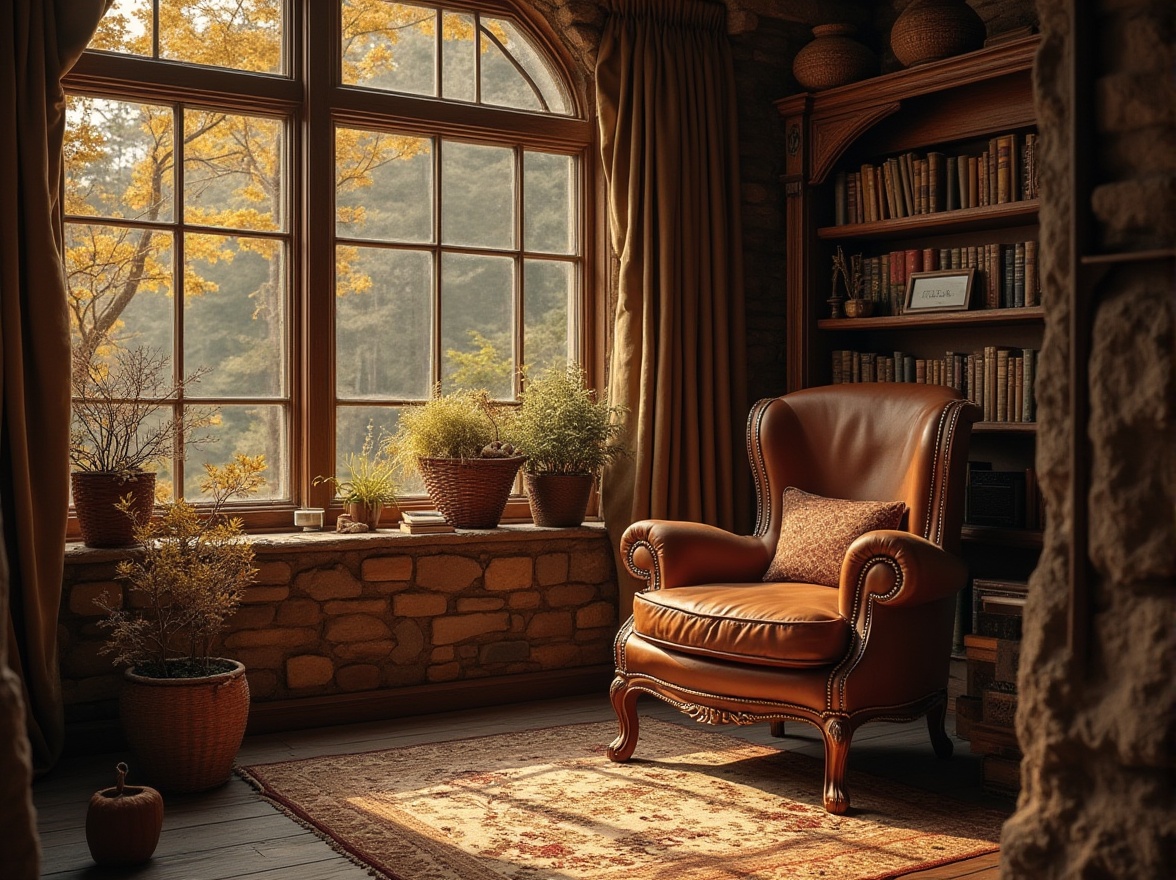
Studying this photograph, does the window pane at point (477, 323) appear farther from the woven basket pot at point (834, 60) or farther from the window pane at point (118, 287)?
the woven basket pot at point (834, 60)

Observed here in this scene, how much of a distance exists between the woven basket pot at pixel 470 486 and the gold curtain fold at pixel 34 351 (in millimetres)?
1289

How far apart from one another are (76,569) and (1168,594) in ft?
10.2

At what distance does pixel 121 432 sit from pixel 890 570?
2.37 m

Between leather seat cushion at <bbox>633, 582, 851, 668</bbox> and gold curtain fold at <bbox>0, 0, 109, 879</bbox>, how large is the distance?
1.71m

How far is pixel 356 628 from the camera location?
4117 millimetres

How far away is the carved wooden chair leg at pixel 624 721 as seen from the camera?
144 inches

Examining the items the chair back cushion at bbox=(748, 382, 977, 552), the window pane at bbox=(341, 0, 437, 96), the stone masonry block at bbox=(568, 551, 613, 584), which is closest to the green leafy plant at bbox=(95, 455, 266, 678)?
the stone masonry block at bbox=(568, 551, 613, 584)

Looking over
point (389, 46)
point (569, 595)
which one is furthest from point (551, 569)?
point (389, 46)

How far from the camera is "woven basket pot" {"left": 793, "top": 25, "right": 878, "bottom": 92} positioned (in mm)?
4852

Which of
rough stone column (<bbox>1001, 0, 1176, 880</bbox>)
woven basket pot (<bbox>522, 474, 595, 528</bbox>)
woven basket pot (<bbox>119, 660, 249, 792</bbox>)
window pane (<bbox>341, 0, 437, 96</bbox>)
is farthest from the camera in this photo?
woven basket pot (<bbox>522, 474, 595, 528</bbox>)

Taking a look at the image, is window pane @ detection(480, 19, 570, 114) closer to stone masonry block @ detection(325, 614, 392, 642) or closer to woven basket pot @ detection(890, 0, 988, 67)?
woven basket pot @ detection(890, 0, 988, 67)

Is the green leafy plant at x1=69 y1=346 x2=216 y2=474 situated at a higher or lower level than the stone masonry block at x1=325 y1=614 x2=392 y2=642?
higher

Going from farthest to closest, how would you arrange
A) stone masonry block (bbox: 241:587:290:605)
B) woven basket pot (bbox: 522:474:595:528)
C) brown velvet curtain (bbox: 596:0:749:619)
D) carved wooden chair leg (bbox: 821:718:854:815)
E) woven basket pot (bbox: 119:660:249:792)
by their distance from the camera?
brown velvet curtain (bbox: 596:0:749:619) < woven basket pot (bbox: 522:474:595:528) < stone masonry block (bbox: 241:587:290:605) < woven basket pot (bbox: 119:660:249:792) < carved wooden chair leg (bbox: 821:718:854:815)

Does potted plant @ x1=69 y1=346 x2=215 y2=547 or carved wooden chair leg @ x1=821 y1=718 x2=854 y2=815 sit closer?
carved wooden chair leg @ x1=821 y1=718 x2=854 y2=815
